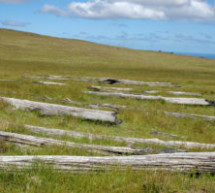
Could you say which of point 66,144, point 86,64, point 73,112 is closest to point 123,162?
point 66,144

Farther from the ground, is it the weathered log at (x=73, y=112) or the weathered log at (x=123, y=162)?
the weathered log at (x=123, y=162)

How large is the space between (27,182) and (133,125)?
7162 mm

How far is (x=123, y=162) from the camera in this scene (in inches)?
201

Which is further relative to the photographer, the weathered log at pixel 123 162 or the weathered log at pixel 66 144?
the weathered log at pixel 66 144

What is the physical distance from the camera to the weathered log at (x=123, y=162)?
482cm

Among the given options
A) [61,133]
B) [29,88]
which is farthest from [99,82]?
[61,133]

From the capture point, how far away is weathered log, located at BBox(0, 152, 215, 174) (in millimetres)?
4820

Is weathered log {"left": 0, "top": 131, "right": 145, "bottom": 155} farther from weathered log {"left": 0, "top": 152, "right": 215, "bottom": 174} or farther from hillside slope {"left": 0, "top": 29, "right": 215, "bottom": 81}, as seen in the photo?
hillside slope {"left": 0, "top": 29, "right": 215, "bottom": 81}

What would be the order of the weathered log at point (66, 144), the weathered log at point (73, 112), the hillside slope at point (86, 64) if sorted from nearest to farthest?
the weathered log at point (66, 144)
the weathered log at point (73, 112)
the hillside slope at point (86, 64)

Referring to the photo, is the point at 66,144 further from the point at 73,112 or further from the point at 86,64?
the point at 86,64

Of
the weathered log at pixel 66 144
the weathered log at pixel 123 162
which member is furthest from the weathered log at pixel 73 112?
the weathered log at pixel 123 162

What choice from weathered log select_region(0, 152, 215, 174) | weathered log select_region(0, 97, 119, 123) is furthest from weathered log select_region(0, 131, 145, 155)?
weathered log select_region(0, 97, 119, 123)

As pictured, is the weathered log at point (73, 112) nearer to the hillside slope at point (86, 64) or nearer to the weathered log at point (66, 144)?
the weathered log at point (66, 144)

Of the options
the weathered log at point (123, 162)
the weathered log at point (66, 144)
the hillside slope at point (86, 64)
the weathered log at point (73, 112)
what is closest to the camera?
the weathered log at point (123, 162)
